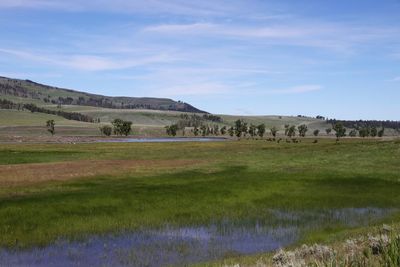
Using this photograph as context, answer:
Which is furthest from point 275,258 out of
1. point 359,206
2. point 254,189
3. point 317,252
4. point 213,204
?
point 254,189

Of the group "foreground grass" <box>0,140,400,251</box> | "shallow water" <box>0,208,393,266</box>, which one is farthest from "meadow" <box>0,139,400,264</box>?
"shallow water" <box>0,208,393,266</box>

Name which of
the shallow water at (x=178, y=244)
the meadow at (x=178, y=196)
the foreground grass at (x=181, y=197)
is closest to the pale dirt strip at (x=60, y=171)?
the meadow at (x=178, y=196)

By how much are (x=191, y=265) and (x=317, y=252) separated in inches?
197

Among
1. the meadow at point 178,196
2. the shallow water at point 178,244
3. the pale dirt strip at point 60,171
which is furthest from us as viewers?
the pale dirt strip at point 60,171

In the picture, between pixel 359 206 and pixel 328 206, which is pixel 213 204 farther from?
pixel 359 206

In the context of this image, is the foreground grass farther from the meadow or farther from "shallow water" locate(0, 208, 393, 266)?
"shallow water" locate(0, 208, 393, 266)

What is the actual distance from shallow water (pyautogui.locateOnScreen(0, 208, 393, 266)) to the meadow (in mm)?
674

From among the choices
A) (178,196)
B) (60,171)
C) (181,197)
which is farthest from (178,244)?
(60,171)

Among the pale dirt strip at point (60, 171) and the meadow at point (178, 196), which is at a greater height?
the meadow at point (178, 196)

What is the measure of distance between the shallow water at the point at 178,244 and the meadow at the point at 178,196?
2.21 ft

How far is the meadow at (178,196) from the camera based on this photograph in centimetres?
2489

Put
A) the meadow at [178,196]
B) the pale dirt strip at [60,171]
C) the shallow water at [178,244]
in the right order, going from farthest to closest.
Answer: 1. the pale dirt strip at [60,171]
2. the meadow at [178,196]
3. the shallow water at [178,244]

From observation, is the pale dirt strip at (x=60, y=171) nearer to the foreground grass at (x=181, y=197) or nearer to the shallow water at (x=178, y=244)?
the foreground grass at (x=181, y=197)

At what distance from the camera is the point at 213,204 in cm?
3116
